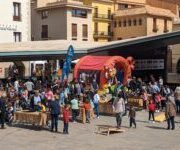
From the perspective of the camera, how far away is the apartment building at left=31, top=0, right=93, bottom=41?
6625 cm

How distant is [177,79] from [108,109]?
2296 centimetres

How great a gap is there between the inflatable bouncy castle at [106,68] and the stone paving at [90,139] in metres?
7.47

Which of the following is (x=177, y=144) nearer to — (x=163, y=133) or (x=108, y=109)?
(x=163, y=133)

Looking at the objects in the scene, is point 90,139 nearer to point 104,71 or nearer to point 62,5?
point 104,71

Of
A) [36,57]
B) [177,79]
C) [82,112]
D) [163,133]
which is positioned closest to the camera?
[163,133]

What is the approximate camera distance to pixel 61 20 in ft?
218

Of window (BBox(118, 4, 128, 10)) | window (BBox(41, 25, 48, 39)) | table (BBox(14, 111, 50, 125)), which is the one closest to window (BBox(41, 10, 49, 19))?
window (BBox(41, 25, 48, 39))

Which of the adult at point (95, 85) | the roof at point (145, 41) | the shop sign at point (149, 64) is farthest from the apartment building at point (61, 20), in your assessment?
the adult at point (95, 85)

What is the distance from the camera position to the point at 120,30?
76.4m

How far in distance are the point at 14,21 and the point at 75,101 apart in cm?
3209

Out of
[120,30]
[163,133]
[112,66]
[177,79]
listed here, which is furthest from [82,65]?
[120,30]

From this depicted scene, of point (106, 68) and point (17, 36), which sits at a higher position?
point (17, 36)

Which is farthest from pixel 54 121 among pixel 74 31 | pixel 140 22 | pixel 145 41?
pixel 140 22

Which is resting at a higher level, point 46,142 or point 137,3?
point 137,3
